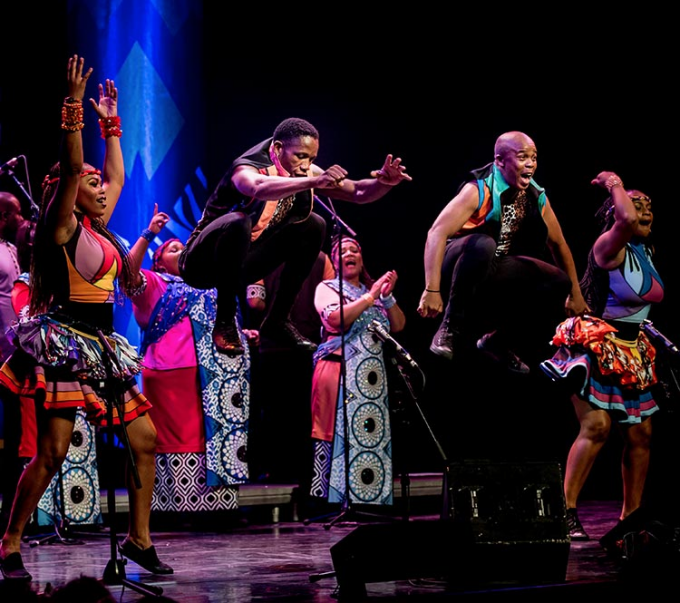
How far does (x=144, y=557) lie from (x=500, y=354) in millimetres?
1940

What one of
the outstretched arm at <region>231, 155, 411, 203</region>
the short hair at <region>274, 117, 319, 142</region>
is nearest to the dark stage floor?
the outstretched arm at <region>231, 155, 411, 203</region>

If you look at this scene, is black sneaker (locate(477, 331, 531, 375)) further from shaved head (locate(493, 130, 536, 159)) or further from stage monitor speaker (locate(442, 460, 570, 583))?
shaved head (locate(493, 130, 536, 159))

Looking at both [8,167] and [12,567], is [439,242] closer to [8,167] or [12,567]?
[8,167]

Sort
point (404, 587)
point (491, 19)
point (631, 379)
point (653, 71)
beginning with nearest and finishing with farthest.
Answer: point (404, 587)
point (631, 379)
point (653, 71)
point (491, 19)

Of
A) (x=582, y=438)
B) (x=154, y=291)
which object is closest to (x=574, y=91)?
(x=582, y=438)

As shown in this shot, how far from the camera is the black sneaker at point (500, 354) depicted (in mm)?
4938

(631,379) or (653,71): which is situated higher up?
(653,71)

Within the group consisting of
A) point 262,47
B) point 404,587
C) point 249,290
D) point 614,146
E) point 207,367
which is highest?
point 262,47

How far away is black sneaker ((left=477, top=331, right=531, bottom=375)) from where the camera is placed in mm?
4938

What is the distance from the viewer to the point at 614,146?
772 centimetres

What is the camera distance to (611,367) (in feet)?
18.9

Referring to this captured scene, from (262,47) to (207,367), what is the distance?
10.2 ft

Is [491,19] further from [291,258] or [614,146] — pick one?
[291,258]

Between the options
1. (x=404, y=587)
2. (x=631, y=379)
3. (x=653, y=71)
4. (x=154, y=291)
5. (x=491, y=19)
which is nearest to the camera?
(x=404, y=587)
